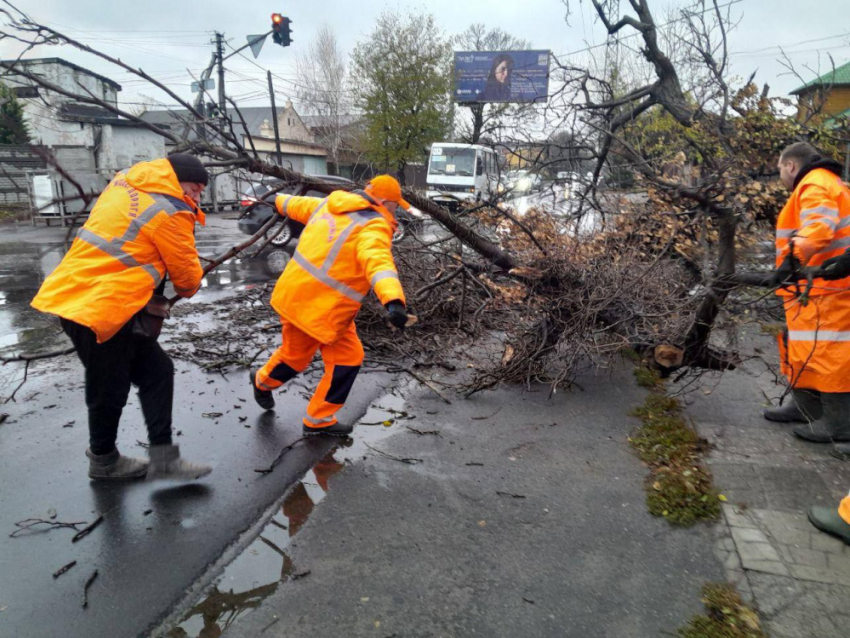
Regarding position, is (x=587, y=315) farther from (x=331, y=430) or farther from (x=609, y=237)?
(x=331, y=430)

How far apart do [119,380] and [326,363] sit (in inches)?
48.1

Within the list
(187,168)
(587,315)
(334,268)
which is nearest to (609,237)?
(587,315)

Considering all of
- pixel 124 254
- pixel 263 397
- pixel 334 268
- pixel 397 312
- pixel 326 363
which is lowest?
pixel 263 397

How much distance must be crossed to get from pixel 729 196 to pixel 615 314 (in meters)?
1.59

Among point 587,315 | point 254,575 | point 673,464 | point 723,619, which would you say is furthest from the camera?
point 587,315

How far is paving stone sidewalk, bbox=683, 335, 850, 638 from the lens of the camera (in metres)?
2.33

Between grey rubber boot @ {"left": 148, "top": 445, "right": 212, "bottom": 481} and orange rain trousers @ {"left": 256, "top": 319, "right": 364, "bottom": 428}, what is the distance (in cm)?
83

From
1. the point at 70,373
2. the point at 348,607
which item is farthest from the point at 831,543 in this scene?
the point at 70,373

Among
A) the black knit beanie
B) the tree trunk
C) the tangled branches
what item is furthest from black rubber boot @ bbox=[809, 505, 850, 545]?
the tree trunk

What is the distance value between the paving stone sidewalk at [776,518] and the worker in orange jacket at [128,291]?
2.72 m

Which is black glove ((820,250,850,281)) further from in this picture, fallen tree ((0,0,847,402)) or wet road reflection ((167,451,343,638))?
wet road reflection ((167,451,343,638))

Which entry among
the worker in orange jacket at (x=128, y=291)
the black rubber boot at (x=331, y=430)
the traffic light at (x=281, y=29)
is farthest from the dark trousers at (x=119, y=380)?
the traffic light at (x=281, y=29)

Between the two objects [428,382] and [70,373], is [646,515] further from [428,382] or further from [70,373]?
[70,373]

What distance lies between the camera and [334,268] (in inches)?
141
